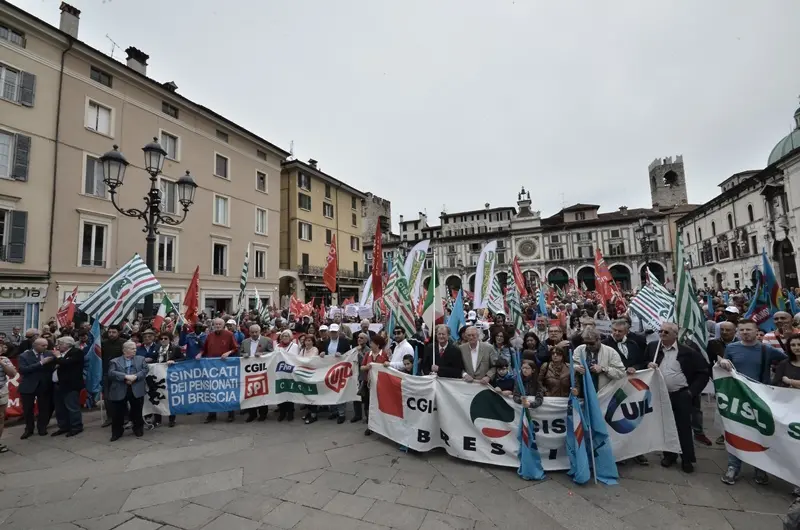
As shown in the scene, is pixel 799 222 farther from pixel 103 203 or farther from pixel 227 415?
pixel 103 203

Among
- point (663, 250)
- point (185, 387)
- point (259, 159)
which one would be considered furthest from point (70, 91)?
point (663, 250)

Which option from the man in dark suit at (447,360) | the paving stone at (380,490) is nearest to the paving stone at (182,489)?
the paving stone at (380,490)

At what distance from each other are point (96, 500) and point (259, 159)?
2926 centimetres

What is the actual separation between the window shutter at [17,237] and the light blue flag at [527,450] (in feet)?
70.6

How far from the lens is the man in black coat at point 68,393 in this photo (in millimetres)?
6602

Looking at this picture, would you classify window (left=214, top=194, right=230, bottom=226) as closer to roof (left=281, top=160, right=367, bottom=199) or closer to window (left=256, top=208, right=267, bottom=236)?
window (left=256, top=208, right=267, bottom=236)

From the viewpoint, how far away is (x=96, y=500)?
4246 millimetres

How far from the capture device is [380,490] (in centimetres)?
430

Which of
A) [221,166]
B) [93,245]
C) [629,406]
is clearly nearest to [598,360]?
[629,406]

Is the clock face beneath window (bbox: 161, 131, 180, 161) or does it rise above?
beneath

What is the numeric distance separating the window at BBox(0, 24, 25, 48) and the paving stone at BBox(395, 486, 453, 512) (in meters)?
24.7

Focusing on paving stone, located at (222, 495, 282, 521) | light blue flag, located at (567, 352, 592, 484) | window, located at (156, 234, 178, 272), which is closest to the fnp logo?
paving stone, located at (222, 495, 282, 521)

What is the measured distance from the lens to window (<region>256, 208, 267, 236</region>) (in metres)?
29.3

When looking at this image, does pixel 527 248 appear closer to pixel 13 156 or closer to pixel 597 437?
pixel 13 156
